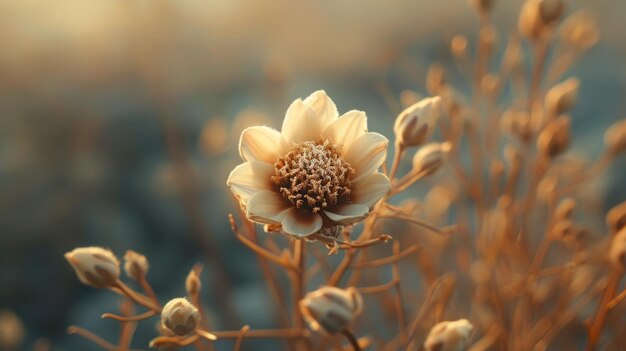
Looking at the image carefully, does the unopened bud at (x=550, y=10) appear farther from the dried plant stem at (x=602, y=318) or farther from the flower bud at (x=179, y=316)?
the flower bud at (x=179, y=316)

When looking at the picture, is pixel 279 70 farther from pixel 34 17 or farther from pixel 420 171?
pixel 34 17

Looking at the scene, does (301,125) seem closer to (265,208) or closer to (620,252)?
(265,208)

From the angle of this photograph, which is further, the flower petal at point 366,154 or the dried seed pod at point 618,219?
the dried seed pod at point 618,219

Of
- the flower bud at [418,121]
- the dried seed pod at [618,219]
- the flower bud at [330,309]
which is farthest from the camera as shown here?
the dried seed pod at [618,219]

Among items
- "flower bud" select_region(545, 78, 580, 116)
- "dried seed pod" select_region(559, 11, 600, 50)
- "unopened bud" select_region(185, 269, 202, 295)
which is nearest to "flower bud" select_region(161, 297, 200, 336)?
"unopened bud" select_region(185, 269, 202, 295)

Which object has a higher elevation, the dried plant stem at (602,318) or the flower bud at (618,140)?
the flower bud at (618,140)

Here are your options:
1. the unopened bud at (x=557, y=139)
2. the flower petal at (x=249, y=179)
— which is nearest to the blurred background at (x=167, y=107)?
the unopened bud at (x=557, y=139)

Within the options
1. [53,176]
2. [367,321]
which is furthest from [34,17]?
[367,321]
